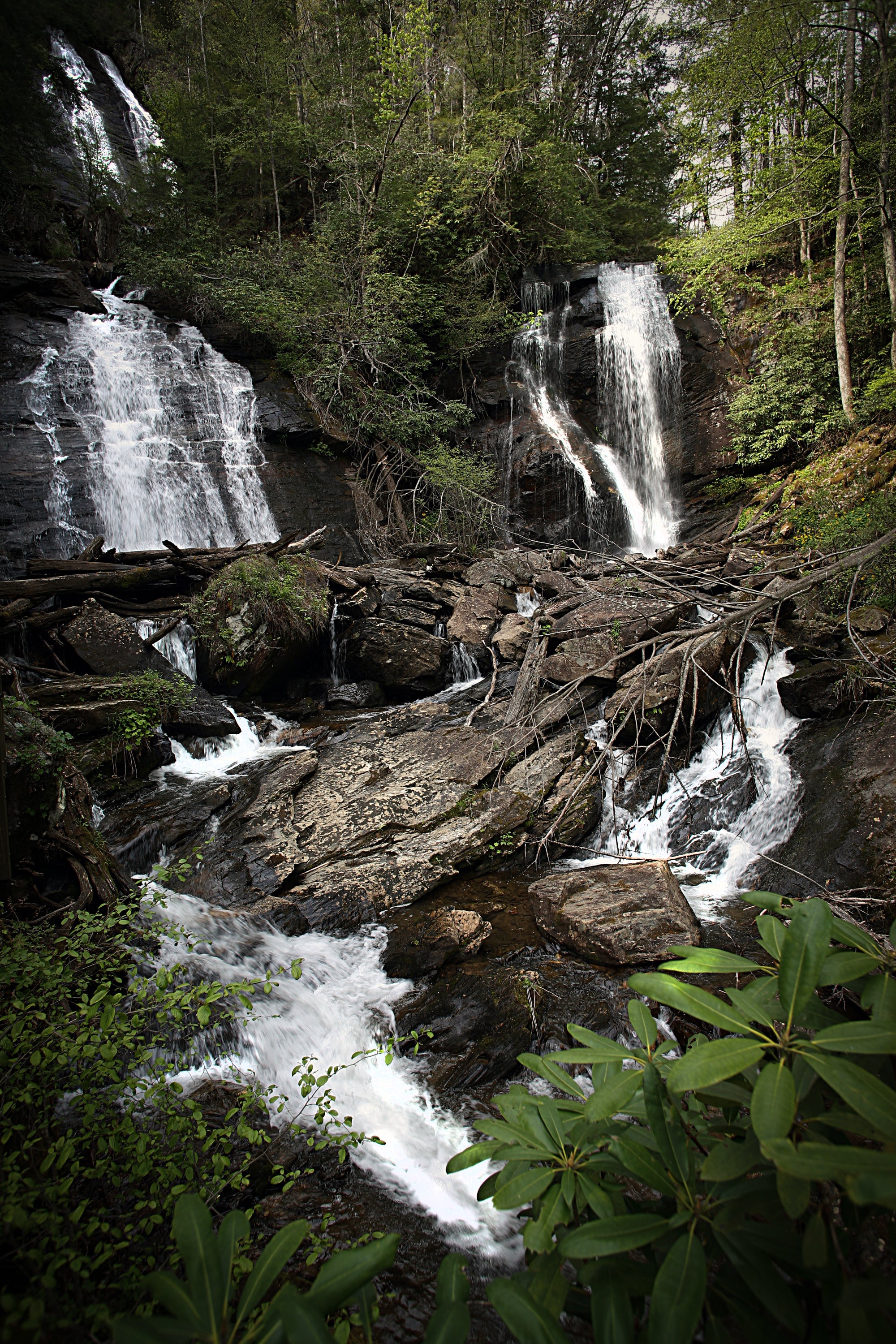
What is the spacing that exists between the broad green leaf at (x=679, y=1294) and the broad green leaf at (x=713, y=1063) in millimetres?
200

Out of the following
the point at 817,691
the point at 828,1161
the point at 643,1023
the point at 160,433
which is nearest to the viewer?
the point at 828,1161

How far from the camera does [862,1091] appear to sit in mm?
895

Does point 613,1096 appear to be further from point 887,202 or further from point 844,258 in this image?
point 844,258

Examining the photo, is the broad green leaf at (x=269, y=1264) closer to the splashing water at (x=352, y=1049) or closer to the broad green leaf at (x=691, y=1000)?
the broad green leaf at (x=691, y=1000)

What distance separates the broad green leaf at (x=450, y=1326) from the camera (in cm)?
84

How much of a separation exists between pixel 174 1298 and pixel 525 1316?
22.0 inches

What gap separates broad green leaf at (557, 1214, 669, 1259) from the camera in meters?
0.94

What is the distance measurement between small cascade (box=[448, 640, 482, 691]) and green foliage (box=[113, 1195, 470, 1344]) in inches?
305

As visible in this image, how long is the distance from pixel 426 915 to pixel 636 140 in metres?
26.2

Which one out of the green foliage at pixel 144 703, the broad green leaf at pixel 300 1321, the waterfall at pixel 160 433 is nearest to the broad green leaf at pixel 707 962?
the broad green leaf at pixel 300 1321

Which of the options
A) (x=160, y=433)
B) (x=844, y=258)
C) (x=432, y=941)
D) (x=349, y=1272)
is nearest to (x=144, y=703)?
(x=432, y=941)

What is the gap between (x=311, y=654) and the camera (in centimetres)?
896

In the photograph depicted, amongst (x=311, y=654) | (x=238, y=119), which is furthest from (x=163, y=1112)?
(x=238, y=119)

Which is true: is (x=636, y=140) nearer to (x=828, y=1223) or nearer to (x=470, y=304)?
(x=470, y=304)
